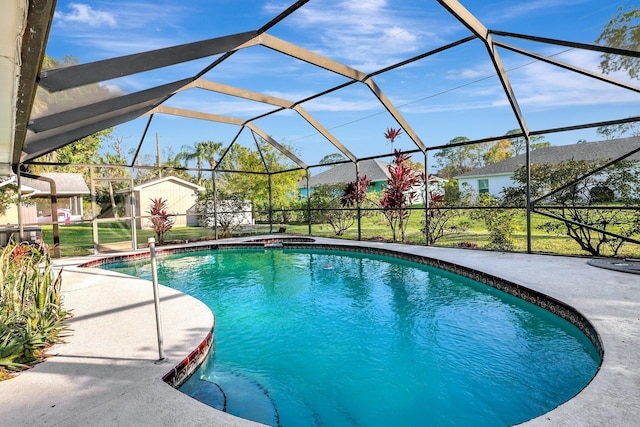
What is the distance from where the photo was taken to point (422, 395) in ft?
10.6

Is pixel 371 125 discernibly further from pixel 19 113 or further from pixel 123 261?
pixel 19 113

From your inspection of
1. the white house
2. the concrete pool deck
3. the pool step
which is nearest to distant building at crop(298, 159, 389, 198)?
the white house

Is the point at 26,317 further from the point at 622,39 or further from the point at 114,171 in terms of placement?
the point at 114,171

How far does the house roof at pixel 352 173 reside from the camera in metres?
24.6

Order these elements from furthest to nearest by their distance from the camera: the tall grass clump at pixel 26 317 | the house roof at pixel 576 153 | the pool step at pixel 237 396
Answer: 1. the house roof at pixel 576 153
2. the tall grass clump at pixel 26 317
3. the pool step at pixel 237 396

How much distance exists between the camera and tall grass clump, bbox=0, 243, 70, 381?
3105mm

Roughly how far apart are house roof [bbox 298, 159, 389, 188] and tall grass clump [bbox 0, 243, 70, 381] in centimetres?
1956

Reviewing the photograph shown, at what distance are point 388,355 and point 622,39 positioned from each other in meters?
6.25

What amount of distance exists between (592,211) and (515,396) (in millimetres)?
6886

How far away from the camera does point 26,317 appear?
3.51m

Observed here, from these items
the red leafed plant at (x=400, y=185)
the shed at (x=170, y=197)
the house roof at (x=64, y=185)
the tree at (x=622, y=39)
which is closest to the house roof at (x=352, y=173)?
the shed at (x=170, y=197)

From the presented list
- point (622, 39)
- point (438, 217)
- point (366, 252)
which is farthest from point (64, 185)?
point (622, 39)

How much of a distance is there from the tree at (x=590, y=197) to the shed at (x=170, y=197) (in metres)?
16.7

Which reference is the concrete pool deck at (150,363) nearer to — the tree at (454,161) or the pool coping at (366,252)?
the pool coping at (366,252)
